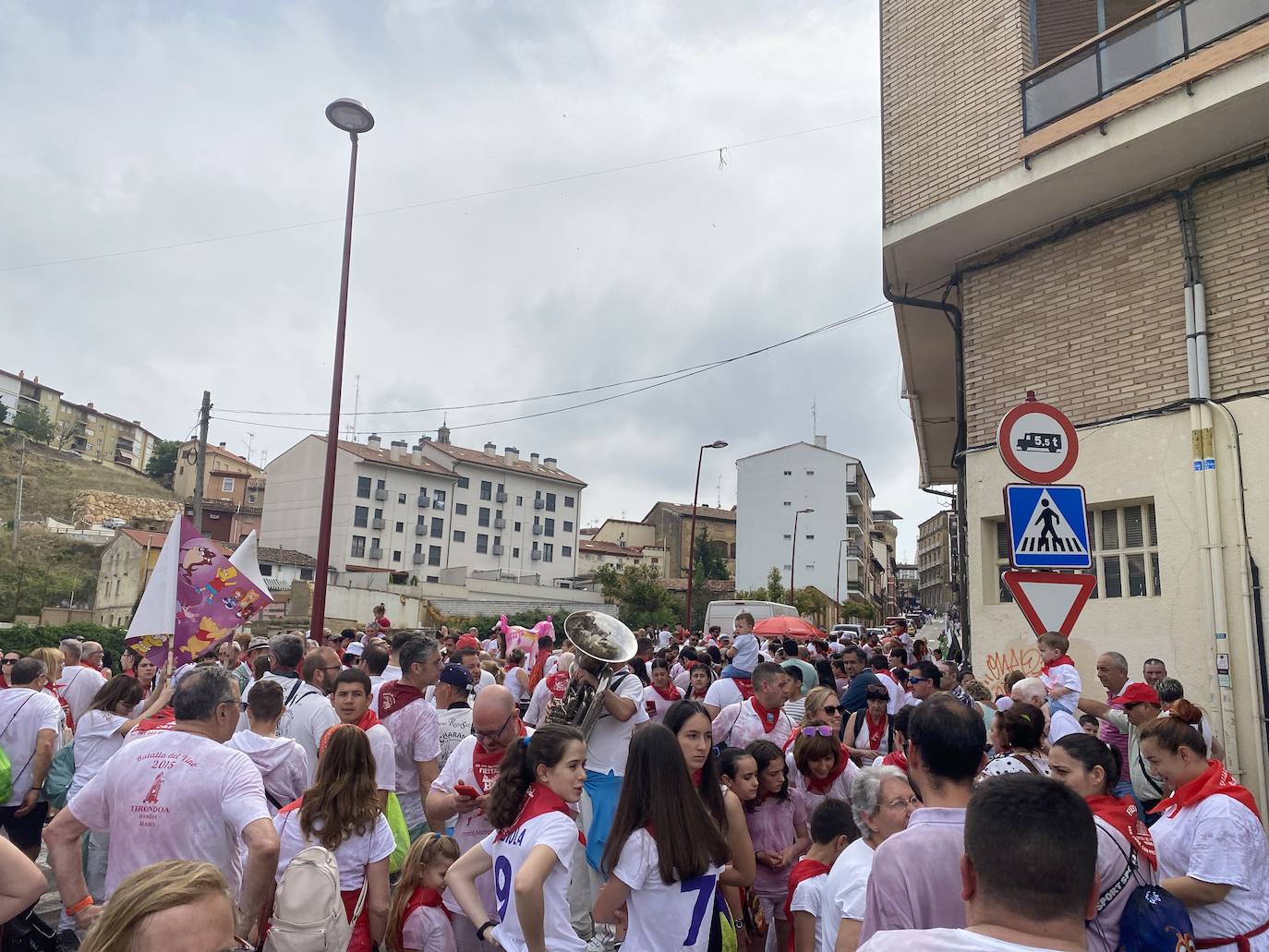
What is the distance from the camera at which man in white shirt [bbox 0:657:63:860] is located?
611cm

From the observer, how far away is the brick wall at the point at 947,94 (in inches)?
451

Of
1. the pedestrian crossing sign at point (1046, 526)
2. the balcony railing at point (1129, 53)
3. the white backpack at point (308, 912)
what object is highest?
the balcony railing at point (1129, 53)

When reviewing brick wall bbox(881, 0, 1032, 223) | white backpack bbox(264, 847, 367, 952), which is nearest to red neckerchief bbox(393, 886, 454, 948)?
white backpack bbox(264, 847, 367, 952)

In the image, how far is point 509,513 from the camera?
76.4 meters

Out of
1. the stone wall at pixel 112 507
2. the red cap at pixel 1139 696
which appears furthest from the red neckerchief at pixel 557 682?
the stone wall at pixel 112 507

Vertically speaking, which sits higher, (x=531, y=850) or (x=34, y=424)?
(x=34, y=424)

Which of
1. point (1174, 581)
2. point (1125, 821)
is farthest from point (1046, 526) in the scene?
point (1174, 581)

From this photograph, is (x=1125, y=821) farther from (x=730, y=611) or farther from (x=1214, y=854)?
(x=730, y=611)

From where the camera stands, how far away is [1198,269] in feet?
32.0

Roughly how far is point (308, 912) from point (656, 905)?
1.34 m

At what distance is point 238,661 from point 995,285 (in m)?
10.9

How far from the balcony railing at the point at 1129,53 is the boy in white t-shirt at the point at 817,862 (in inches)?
378

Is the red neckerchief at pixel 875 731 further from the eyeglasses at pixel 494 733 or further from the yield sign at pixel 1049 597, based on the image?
the eyeglasses at pixel 494 733

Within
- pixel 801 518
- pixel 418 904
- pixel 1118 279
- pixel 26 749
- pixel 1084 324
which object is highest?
pixel 801 518
